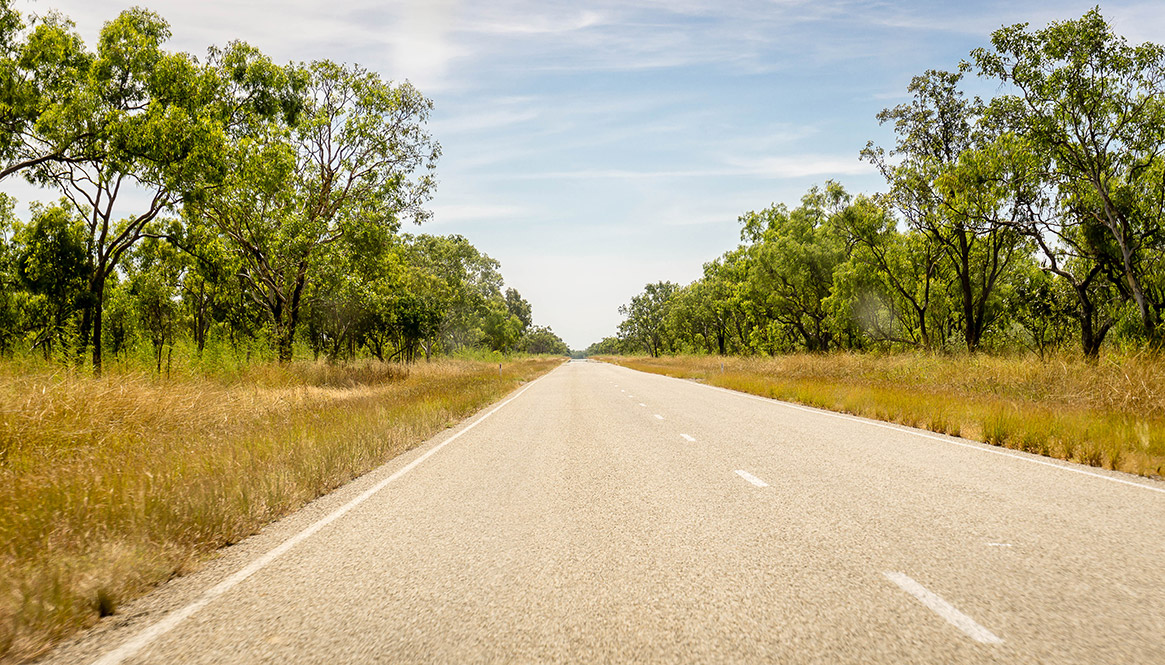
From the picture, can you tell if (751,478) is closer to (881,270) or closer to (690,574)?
(690,574)

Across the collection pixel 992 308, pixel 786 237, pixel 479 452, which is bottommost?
pixel 479 452

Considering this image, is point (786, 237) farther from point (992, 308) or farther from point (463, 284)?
point (463, 284)

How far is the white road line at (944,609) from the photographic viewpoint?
3120mm

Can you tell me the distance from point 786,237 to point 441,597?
149ft

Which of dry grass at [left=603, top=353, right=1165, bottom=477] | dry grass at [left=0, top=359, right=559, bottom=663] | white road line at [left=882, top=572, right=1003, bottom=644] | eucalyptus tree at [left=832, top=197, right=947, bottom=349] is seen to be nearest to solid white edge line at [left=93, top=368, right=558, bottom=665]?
dry grass at [left=0, top=359, right=559, bottom=663]

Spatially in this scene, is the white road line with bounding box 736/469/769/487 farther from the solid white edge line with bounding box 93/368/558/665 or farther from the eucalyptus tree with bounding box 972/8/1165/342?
the eucalyptus tree with bounding box 972/8/1165/342

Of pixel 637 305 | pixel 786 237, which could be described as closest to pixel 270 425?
pixel 786 237

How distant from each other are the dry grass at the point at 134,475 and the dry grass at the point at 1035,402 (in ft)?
33.9

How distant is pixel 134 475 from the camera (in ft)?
21.1

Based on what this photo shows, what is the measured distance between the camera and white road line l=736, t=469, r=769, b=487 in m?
7.18

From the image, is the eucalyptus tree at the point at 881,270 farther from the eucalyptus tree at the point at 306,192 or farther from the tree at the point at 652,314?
the tree at the point at 652,314

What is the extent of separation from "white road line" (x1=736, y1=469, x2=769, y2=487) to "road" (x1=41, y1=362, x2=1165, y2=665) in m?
0.05

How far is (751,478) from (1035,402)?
34.3 feet

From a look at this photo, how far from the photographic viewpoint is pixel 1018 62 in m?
23.3
